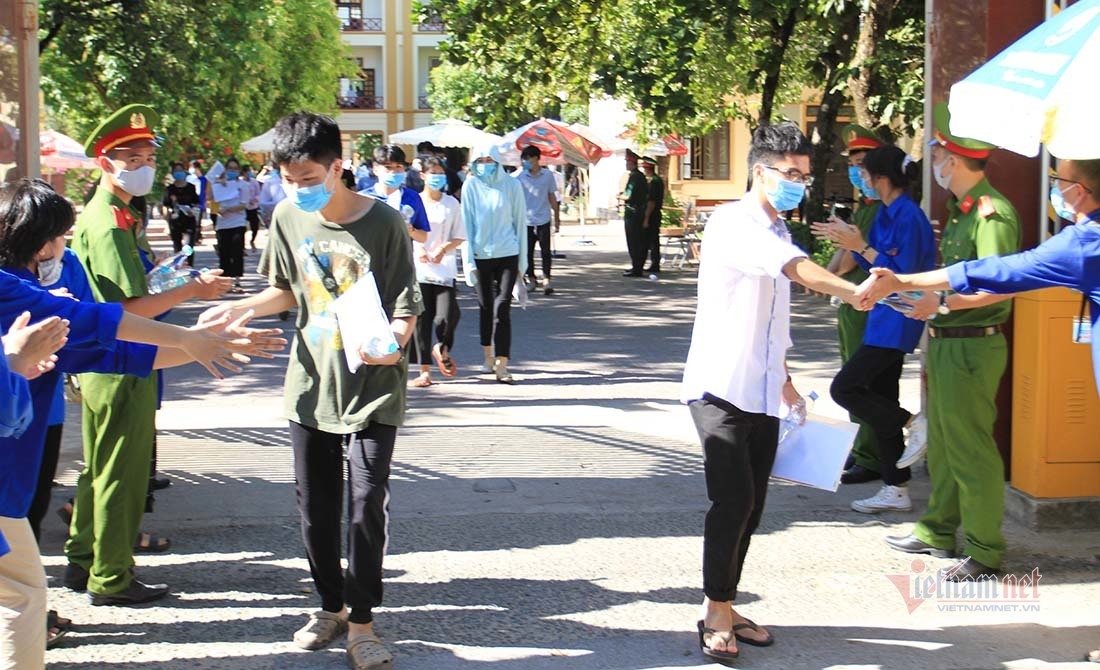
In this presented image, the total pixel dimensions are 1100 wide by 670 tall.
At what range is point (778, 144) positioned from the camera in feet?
15.0

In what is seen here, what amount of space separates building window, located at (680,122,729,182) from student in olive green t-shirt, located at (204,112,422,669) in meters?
37.1

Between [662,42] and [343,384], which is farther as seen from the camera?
[662,42]

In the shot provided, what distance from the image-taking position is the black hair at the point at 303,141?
14.5ft

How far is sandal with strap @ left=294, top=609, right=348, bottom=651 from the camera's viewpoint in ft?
15.6

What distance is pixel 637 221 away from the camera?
2045 centimetres

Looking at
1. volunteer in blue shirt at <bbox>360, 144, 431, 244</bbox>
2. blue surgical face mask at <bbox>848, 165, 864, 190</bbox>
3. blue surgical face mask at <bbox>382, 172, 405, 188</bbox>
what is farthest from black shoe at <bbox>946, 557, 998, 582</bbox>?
blue surgical face mask at <bbox>382, 172, 405, 188</bbox>

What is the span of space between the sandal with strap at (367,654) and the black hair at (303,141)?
5.67ft

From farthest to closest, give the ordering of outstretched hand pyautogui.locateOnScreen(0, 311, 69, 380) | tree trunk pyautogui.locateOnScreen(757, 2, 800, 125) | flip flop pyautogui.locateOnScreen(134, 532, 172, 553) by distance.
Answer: tree trunk pyautogui.locateOnScreen(757, 2, 800, 125)
flip flop pyautogui.locateOnScreen(134, 532, 172, 553)
outstretched hand pyautogui.locateOnScreen(0, 311, 69, 380)

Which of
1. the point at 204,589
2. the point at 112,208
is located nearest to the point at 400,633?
the point at 204,589

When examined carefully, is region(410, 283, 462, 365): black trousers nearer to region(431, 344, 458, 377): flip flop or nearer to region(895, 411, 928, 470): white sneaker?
region(431, 344, 458, 377): flip flop

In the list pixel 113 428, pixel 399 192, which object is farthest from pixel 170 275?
pixel 399 192

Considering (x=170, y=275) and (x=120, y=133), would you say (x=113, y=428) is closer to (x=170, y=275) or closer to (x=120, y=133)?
(x=170, y=275)

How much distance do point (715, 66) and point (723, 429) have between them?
18602 mm

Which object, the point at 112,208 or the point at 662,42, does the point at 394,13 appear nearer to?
the point at 662,42
